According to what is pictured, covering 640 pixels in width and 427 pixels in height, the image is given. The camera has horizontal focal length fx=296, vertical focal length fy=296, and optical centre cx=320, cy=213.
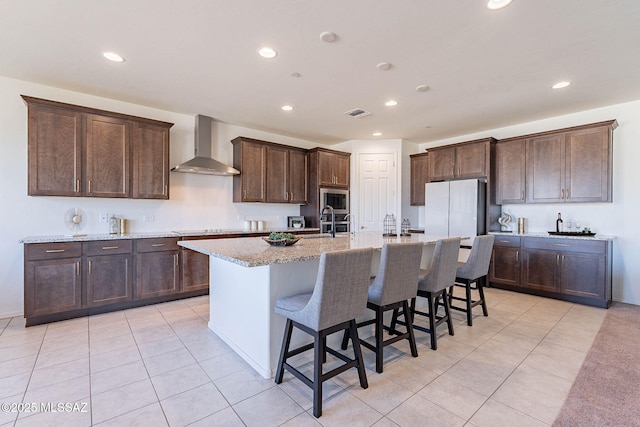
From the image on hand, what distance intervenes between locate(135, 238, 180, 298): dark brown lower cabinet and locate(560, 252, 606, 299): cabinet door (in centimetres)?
527

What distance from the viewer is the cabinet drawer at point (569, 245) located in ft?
12.4

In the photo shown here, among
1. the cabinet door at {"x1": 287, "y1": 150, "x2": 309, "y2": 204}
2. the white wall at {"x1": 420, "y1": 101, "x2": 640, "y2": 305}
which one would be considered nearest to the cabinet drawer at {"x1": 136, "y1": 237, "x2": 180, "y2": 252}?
the cabinet door at {"x1": 287, "y1": 150, "x2": 309, "y2": 204}

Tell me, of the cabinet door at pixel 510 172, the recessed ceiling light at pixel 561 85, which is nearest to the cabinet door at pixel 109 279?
the recessed ceiling light at pixel 561 85

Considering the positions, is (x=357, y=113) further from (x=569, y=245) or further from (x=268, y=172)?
(x=569, y=245)

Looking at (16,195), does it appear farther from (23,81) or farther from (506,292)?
(506,292)

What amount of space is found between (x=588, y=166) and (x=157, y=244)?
588 cm

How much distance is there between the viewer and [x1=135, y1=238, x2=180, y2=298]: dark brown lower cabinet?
3705 mm

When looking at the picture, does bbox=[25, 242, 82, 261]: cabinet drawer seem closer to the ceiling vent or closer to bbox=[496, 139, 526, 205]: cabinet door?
the ceiling vent

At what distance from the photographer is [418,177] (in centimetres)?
605

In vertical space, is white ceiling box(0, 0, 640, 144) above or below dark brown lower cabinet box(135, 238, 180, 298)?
above

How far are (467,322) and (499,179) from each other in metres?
2.78

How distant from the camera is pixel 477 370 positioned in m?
2.28

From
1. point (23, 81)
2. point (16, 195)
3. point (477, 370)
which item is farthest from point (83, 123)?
point (477, 370)

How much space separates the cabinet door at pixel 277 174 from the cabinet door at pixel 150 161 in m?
1.62
